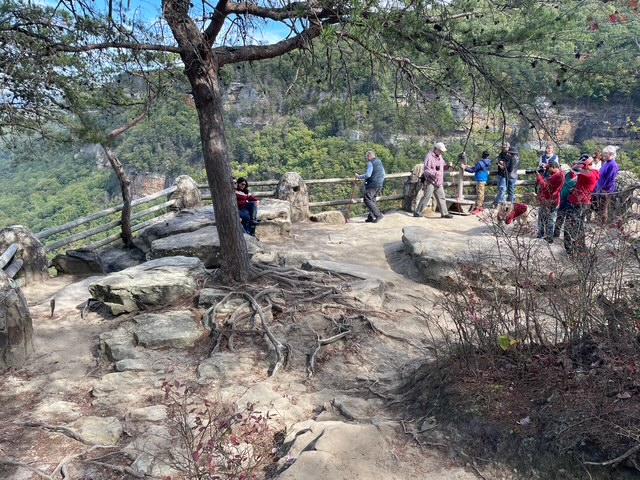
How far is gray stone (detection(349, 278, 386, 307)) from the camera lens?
5.23 m

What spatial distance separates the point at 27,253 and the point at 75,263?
2.39ft

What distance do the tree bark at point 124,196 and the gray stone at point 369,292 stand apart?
14.3 ft

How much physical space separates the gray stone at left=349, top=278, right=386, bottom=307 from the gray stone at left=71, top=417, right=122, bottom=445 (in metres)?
2.75

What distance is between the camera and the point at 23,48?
390 centimetres

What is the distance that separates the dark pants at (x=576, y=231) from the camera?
3.29 meters

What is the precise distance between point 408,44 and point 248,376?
122 inches

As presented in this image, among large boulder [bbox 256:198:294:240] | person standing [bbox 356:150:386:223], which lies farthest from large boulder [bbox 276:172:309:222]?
person standing [bbox 356:150:386:223]

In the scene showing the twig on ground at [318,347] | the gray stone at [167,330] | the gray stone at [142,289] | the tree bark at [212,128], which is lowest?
the twig on ground at [318,347]

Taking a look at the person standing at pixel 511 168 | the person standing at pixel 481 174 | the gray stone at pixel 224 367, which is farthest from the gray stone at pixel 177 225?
the person standing at pixel 511 168

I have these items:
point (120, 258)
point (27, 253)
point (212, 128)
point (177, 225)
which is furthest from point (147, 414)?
point (120, 258)

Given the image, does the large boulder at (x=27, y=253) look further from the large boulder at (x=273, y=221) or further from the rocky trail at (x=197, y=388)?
the large boulder at (x=273, y=221)

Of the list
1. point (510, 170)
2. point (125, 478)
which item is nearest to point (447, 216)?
point (510, 170)

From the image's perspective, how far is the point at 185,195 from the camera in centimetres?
954

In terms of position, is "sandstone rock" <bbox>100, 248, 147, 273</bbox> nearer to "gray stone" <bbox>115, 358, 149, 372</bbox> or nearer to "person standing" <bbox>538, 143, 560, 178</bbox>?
"gray stone" <bbox>115, 358, 149, 372</bbox>
